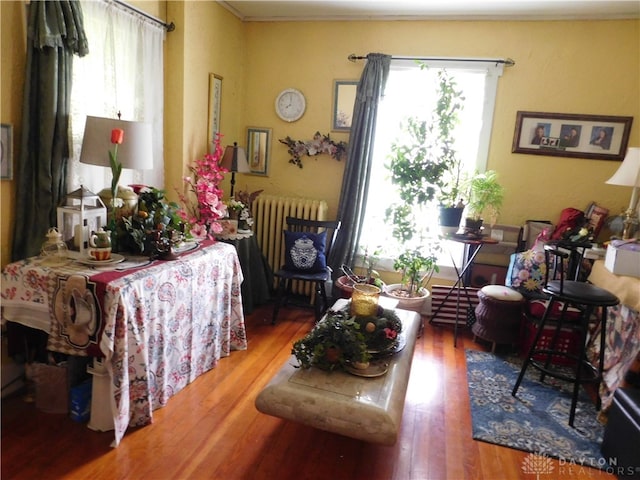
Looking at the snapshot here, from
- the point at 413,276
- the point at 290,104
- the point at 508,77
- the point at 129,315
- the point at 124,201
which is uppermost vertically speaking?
the point at 508,77

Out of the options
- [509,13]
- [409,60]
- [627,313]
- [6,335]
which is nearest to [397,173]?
[409,60]

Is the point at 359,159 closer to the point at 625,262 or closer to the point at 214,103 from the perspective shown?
the point at 214,103

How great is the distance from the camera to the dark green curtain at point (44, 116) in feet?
6.68

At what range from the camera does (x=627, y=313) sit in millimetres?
2365

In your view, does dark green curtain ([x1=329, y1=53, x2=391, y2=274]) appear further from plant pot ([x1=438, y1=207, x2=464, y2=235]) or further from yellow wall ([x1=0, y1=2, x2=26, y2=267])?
yellow wall ([x1=0, y1=2, x2=26, y2=267])

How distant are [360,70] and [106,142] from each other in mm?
2369

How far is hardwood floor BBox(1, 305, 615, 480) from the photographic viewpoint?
182cm

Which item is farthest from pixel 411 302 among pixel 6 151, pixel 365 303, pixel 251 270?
pixel 6 151

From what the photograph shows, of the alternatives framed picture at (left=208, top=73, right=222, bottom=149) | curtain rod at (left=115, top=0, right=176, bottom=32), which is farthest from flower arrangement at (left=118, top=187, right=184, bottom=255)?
framed picture at (left=208, top=73, right=222, bottom=149)

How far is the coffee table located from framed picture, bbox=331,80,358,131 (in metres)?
2.46

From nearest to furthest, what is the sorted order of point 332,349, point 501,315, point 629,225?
point 332,349
point 629,225
point 501,315

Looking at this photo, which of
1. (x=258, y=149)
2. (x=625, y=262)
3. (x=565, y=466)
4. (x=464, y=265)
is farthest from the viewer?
(x=258, y=149)

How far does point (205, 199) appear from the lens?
2.94 meters

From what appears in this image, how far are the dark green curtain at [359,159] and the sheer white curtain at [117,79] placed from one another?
1530 mm
